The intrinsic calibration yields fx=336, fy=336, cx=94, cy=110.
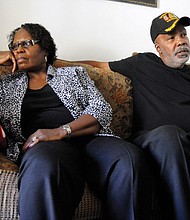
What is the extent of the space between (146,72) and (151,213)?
2.62 feet

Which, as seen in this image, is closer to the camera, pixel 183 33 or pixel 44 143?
pixel 44 143

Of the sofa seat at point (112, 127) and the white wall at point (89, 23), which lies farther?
the white wall at point (89, 23)

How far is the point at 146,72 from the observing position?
1.71 meters

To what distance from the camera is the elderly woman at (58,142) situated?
0.98 m

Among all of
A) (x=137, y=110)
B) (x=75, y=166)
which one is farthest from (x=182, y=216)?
(x=137, y=110)

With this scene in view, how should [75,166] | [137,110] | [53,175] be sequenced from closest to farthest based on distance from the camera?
[53,175] < [75,166] < [137,110]

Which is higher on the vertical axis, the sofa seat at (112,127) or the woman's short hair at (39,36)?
the woman's short hair at (39,36)

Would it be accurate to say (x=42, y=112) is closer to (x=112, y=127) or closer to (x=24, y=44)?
(x=24, y=44)

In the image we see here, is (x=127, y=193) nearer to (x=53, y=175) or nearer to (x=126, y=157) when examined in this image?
(x=126, y=157)

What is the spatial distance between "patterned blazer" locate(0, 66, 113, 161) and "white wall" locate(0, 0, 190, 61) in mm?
481

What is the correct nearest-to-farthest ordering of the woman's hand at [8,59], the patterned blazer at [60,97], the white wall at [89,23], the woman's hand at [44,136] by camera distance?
the woman's hand at [44,136] → the patterned blazer at [60,97] → the woman's hand at [8,59] → the white wall at [89,23]

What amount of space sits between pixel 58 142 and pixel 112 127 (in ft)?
1.78

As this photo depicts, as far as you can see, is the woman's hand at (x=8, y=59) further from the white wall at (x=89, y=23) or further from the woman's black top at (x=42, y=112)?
the white wall at (x=89, y=23)

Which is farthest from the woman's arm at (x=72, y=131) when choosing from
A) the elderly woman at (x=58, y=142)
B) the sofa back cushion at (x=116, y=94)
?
the sofa back cushion at (x=116, y=94)
